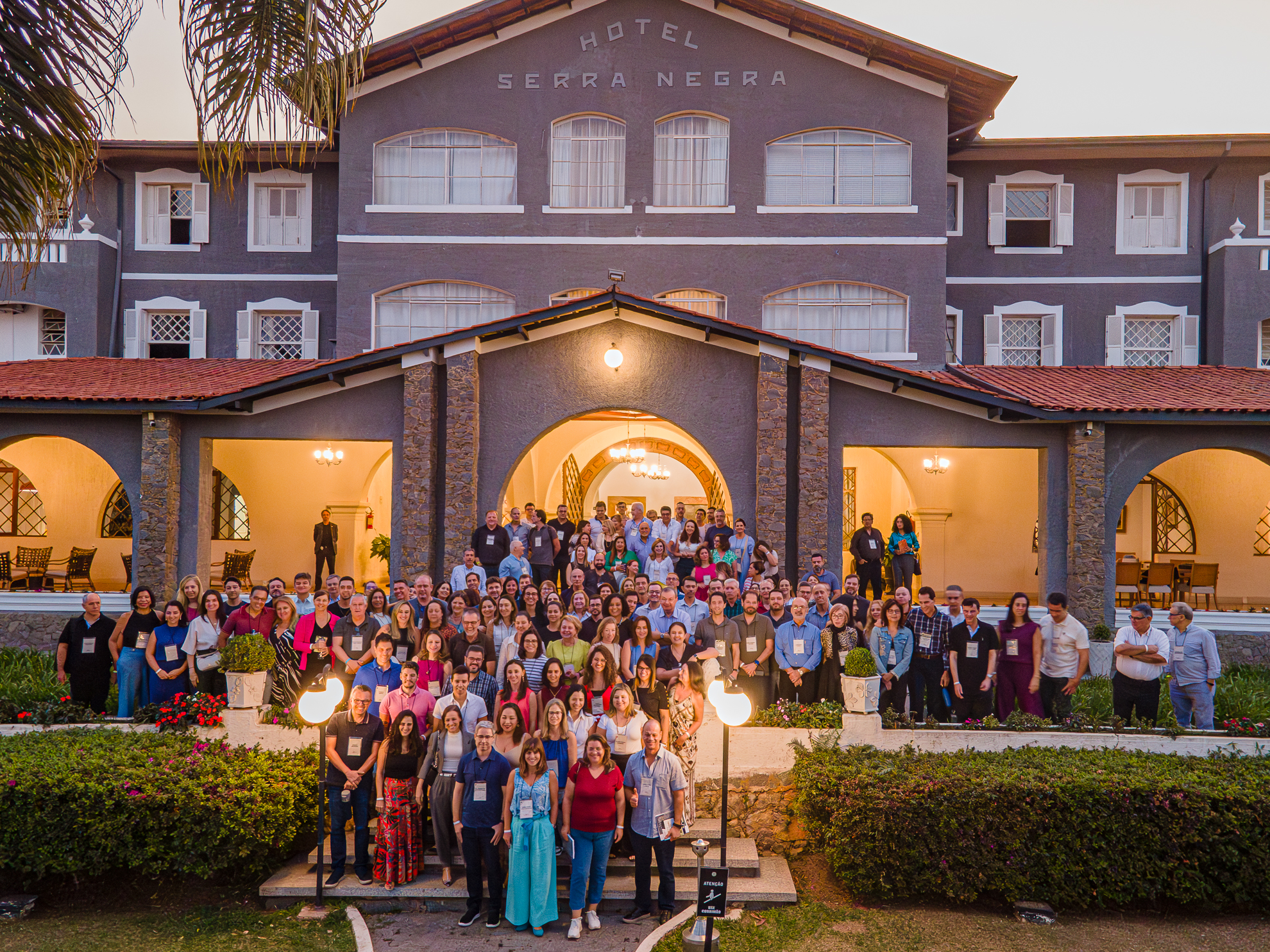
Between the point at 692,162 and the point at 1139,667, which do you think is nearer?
the point at 1139,667

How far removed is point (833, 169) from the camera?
1820 cm

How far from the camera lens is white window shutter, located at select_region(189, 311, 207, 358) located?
64.7 feet

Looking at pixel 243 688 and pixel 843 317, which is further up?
pixel 843 317

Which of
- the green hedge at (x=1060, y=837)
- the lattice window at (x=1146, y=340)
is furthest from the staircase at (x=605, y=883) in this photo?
the lattice window at (x=1146, y=340)

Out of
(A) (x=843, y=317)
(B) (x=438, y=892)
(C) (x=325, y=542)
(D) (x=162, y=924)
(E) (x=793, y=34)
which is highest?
(E) (x=793, y=34)

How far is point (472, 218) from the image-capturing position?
18234mm

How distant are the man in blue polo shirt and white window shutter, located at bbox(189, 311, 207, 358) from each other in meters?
15.3

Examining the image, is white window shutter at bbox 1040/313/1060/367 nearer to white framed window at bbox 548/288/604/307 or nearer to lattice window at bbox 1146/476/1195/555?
lattice window at bbox 1146/476/1195/555

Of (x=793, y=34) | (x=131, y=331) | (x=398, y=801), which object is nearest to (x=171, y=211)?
(x=131, y=331)

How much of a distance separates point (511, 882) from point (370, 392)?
9.54 m

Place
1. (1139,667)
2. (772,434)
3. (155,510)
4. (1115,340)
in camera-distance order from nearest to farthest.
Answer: (1139,667) → (772,434) → (155,510) → (1115,340)

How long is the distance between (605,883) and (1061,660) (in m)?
5.48

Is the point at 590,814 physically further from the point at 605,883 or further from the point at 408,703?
the point at 408,703

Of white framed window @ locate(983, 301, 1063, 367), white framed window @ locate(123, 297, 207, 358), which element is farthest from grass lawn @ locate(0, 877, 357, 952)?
white framed window @ locate(983, 301, 1063, 367)
